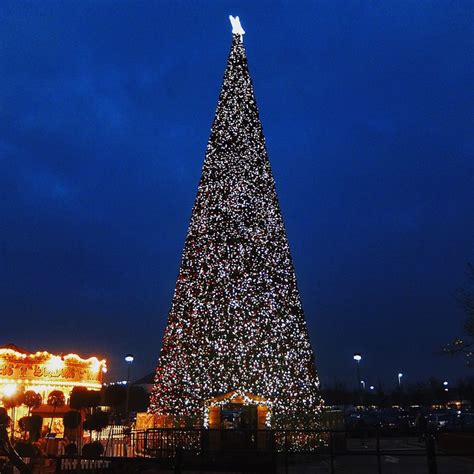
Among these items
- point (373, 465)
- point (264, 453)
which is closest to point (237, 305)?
point (264, 453)

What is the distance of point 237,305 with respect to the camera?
693 inches

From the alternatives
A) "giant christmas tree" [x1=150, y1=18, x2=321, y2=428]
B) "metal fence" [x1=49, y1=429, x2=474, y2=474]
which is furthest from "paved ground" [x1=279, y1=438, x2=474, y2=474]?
"giant christmas tree" [x1=150, y1=18, x2=321, y2=428]

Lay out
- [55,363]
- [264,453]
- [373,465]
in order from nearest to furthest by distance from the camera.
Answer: [264,453] → [373,465] → [55,363]

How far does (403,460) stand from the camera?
16438 mm

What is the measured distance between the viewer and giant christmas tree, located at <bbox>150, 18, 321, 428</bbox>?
17016 mm

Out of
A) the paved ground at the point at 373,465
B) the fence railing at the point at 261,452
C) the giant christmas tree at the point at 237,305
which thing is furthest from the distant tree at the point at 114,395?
the giant christmas tree at the point at 237,305

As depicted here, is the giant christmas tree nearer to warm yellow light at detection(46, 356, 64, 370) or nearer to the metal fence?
the metal fence

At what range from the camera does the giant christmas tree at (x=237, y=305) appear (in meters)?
17.0

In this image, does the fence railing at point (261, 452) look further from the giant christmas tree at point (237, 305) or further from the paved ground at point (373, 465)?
the giant christmas tree at point (237, 305)

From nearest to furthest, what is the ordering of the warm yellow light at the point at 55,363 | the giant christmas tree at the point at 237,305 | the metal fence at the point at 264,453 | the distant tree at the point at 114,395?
the distant tree at the point at 114,395
the metal fence at the point at 264,453
the giant christmas tree at the point at 237,305
the warm yellow light at the point at 55,363

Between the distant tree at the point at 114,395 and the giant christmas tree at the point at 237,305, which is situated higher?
the giant christmas tree at the point at 237,305

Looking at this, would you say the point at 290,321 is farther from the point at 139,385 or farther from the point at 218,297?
the point at 139,385

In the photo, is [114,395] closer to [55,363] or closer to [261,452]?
[261,452]

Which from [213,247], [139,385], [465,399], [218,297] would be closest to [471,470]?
[218,297]
